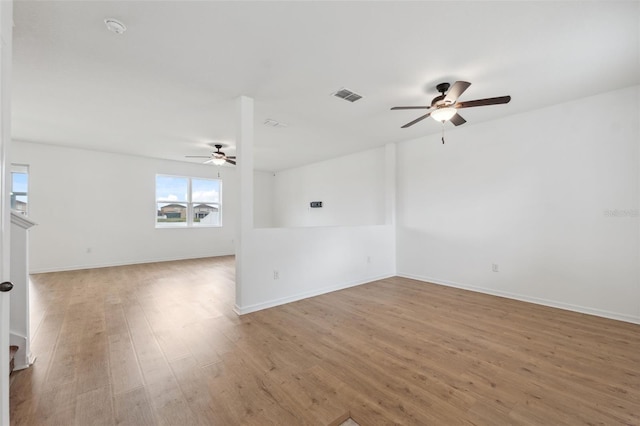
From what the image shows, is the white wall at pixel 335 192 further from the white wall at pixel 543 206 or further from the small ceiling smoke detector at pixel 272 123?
the small ceiling smoke detector at pixel 272 123

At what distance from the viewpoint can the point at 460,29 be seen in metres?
2.14

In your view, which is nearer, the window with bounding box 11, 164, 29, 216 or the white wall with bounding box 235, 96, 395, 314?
the white wall with bounding box 235, 96, 395, 314

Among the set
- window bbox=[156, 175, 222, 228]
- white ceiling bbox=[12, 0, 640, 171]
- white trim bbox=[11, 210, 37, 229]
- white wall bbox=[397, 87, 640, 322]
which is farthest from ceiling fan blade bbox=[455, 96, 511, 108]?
window bbox=[156, 175, 222, 228]

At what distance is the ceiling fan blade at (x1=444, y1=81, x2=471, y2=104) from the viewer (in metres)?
2.50

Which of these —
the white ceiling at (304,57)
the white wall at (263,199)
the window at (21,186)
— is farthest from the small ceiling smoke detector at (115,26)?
the white wall at (263,199)

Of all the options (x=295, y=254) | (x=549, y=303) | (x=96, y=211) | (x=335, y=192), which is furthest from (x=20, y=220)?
(x=549, y=303)

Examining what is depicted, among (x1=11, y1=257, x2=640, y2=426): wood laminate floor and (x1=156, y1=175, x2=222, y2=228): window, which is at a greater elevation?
(x1=156, y1=175, x2=222, y2=228): window

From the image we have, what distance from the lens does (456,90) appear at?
262 centimetres

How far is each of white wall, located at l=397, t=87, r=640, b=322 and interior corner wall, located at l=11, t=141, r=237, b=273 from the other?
157 inches

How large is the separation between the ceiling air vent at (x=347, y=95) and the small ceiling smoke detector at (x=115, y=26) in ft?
7.06

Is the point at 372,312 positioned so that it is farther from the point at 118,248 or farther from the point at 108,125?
the point at 118,248

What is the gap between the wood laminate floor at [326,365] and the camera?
1.65 m

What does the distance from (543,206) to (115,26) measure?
5202 mm

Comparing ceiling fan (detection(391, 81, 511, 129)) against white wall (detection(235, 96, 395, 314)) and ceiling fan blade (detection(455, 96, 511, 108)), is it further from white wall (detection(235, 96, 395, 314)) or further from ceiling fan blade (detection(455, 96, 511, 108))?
white wall (detection(235, 96, 395, 314))
